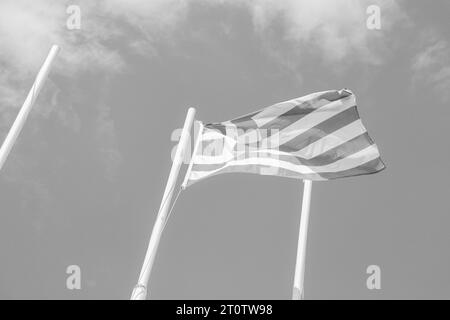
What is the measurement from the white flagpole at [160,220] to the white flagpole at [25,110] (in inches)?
149

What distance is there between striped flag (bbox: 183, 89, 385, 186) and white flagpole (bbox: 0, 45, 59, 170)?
13.9ft

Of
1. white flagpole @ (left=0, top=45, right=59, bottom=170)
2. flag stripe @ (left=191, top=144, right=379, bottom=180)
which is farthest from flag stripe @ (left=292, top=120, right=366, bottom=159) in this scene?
white flagpole @ (left=0, top=45, right=59, bottom=170)

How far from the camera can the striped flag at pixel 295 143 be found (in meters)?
13.6

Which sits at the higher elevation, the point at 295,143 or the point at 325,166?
the point at 295,143

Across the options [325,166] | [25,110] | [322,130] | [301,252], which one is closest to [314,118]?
[322,130]

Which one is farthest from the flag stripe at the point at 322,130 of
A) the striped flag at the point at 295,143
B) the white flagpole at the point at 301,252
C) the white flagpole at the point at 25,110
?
the white flagpole at the point at 25,110

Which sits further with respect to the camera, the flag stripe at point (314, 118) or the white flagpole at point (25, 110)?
the flag stripe at point (314, 118)

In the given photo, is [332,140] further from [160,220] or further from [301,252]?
[160,220]

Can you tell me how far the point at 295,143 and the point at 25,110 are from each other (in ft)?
22.8

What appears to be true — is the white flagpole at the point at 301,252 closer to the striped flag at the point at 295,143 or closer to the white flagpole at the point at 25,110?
the striped flag at the point at 295,143

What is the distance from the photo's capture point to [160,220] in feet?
41.0
